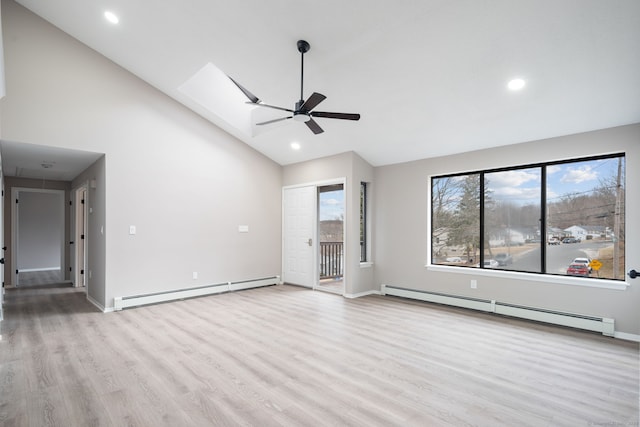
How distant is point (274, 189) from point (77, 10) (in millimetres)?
4223

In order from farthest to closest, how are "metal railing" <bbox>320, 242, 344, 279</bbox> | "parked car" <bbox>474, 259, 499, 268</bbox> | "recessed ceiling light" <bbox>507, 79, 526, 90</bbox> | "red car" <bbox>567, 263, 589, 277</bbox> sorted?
"metal railing" <bbox>320, 242, 344, 279</bbox> < "parked car" <bbox>474, 259, 499, 268</bbox> < "red car" <bbox>567, 263, 589, 277</bbox> < "recessed ceiling light" <bbox>507, 79, 526, 90</bbox>

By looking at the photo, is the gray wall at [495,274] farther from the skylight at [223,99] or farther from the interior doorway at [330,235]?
the skylight at [223,99]

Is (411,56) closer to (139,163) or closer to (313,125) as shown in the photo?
(313,125)

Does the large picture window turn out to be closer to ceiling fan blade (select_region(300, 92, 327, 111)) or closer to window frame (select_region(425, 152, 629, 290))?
window frame (select_region(425, 152, 629, 290))

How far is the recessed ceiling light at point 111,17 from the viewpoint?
4.12 metres

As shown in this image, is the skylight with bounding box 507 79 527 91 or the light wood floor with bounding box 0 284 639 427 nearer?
the light wood floor with bounding box 0 284 639 427

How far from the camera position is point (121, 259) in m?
5.08

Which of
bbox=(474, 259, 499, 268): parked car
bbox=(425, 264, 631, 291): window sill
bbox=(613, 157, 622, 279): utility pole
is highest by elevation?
bbox=(613, 157, 622, 279): utility pole

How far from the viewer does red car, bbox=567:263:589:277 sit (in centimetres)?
423

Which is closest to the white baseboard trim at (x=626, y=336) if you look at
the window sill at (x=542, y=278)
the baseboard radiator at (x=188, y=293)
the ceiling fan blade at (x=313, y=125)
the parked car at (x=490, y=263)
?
the window sill at (x=542, y=278)

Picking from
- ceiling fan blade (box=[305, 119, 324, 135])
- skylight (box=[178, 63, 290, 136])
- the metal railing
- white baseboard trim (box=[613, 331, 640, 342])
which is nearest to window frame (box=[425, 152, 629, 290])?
white baseboard trim (box=[613, 331, 640, 342])

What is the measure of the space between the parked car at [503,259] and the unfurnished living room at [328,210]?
31mm

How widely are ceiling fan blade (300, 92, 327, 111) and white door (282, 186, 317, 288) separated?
3.30m

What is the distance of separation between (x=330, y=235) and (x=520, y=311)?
4.20m
